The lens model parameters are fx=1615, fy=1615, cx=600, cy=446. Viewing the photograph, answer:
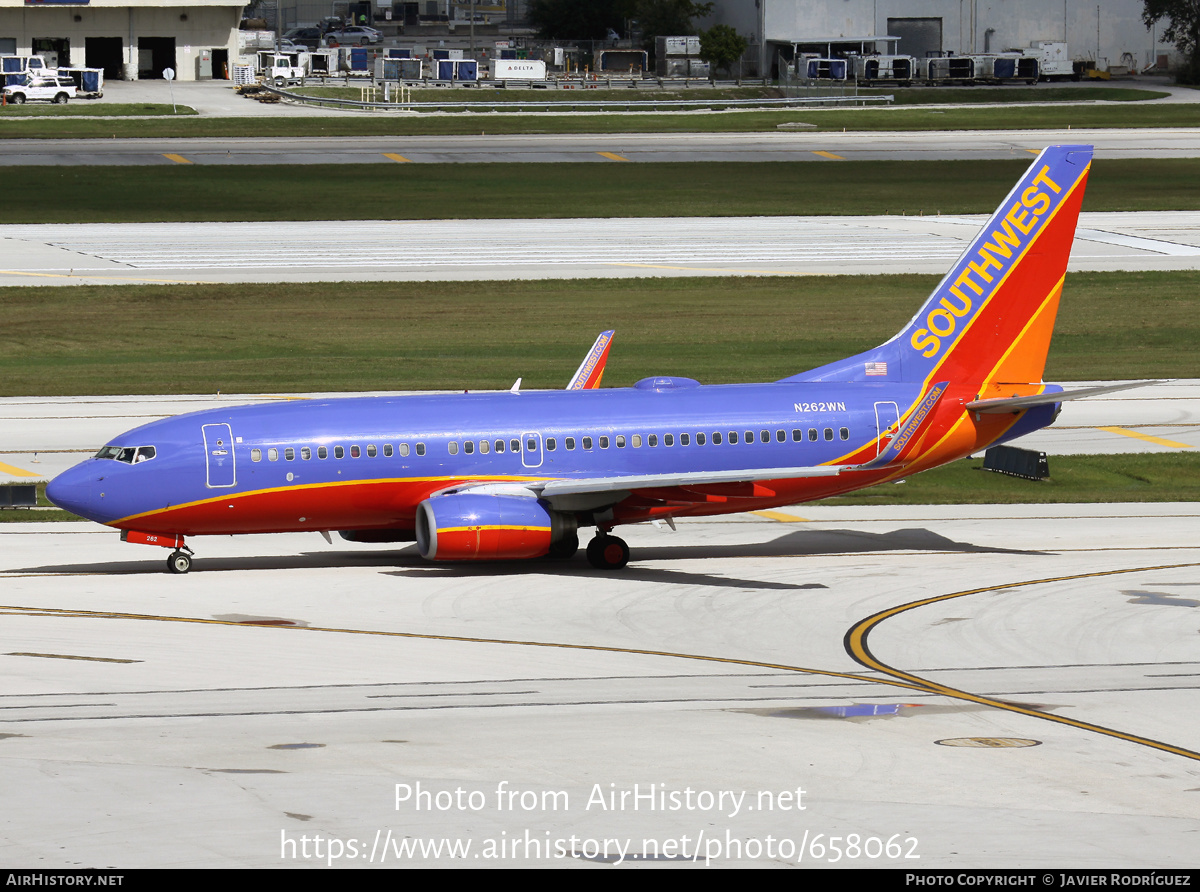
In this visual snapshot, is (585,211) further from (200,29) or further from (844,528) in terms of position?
(200,29)

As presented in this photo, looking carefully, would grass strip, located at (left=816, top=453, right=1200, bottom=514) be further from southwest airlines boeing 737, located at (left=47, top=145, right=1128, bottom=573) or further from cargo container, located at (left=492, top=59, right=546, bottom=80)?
cargo container, located at (left=492, top=59, right=546, bottom=80)

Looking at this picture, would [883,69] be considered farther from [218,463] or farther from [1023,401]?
[218,463]

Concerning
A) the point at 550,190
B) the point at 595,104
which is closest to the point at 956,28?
the point at 595,104

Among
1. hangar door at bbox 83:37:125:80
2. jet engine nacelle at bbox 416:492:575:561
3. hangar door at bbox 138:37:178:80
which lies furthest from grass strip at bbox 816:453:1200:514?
hangar door at bbox 138:37:178:80

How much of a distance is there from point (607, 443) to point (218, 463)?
8756mm

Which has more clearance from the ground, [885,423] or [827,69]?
[827,69]

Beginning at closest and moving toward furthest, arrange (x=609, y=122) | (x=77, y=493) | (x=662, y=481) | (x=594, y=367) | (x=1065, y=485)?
(x=77, y=493) < (x=662, y=481) < (x=594, y=367) < (x=1065, y=485) < (x=609, y=122)

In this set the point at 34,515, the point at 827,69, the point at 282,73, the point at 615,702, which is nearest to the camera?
the point at 615,702

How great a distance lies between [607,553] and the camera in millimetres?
36969

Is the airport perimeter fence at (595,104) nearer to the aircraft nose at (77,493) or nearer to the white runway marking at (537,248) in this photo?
the white runway marking at (537,248)

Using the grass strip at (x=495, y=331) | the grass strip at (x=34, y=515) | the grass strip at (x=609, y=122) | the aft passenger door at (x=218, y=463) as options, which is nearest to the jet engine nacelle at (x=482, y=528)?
the aft passenger door at (x=218, y=463)

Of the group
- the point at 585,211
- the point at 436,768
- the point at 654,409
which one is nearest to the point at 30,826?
the point at 436,768

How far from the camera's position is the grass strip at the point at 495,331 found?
198ft

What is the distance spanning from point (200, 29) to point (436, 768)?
175 meters
